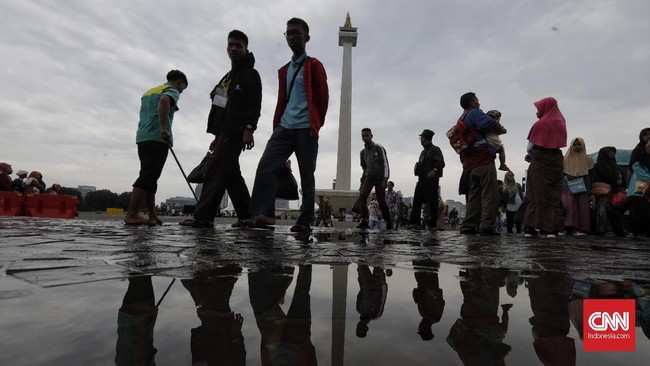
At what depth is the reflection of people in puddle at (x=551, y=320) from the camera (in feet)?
2.28

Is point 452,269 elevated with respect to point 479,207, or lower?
lower

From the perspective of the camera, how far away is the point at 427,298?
112 centimetres

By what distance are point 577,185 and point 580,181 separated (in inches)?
3.4

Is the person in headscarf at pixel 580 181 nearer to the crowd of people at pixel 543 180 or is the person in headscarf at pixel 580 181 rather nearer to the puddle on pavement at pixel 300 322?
the crowd of people at pixel 543 180

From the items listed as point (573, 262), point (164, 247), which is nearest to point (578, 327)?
point (573, 262)

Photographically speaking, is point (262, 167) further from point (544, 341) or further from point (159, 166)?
point (544, 341)

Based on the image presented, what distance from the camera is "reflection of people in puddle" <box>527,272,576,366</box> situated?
69cm

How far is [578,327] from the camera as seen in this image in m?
0.87

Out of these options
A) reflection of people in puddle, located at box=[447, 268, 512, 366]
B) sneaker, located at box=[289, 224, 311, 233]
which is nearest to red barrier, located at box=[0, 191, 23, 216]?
sneaker, located at box=[289, 224, 311, 233]

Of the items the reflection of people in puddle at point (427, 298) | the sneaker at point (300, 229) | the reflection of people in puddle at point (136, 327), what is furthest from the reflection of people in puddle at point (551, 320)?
the sneaker at point (300, 229)

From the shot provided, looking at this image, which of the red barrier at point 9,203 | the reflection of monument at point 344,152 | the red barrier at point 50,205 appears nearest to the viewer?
the red barrier at point 9,203

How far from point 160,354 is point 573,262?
7.04 ft

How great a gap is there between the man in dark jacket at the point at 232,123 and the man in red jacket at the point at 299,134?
317 millimetres

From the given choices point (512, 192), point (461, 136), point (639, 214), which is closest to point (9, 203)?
point (461, 136)
